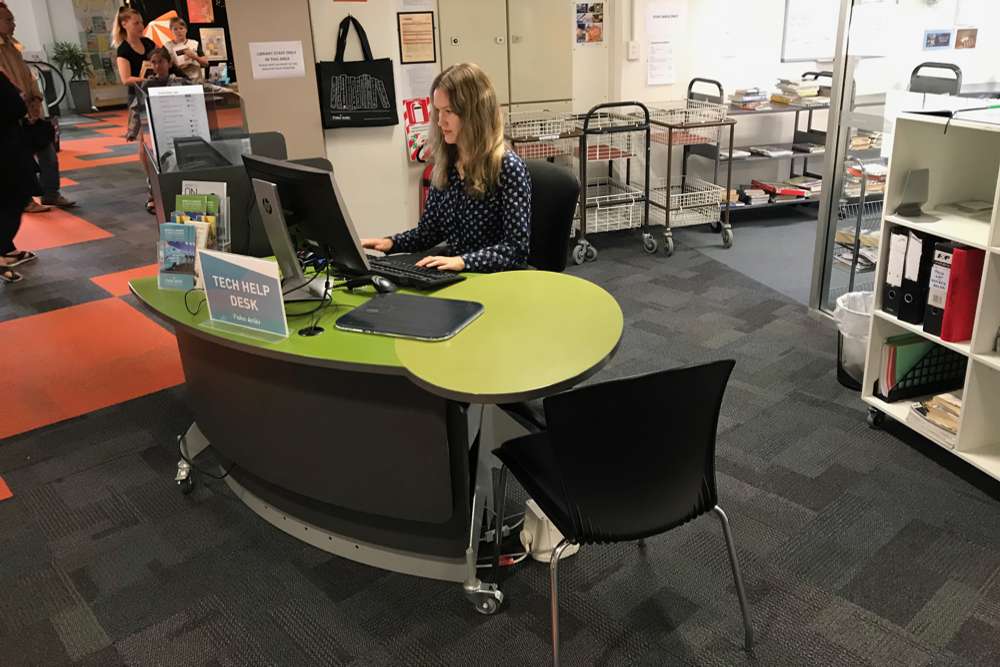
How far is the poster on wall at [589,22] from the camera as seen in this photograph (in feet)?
17.9

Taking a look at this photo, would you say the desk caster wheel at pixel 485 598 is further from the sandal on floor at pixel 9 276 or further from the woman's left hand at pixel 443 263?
the sandal on floor at pixel 9 276

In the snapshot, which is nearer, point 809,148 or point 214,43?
point 809,148

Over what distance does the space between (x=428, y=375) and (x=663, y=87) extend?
4558 millimetres

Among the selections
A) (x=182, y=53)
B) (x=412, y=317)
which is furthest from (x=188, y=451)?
(x=182, y=53)

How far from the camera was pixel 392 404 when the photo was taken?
2.13 meters

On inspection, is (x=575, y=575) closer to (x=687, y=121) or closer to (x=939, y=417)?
(x=939, y=417)

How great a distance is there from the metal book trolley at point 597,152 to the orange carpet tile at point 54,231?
Answer: 3.49 metres

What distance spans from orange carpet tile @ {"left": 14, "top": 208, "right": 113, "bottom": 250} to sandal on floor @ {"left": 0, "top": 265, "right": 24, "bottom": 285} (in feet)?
2.32

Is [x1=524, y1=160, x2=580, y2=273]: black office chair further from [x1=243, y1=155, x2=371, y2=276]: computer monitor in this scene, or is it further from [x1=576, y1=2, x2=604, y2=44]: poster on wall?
[x1=576, y1=2, x2=604, y2=44]: poster on wall

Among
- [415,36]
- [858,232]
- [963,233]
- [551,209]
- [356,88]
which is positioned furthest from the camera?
[415,36]

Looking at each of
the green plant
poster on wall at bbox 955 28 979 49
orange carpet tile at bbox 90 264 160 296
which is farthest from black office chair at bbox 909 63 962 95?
the green plant

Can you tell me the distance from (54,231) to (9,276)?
127 cm

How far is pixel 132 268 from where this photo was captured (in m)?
5.39

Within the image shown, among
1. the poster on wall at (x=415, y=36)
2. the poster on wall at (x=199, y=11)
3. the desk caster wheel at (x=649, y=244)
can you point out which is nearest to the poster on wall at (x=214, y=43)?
the poster on wall at (x=199, y=11)
